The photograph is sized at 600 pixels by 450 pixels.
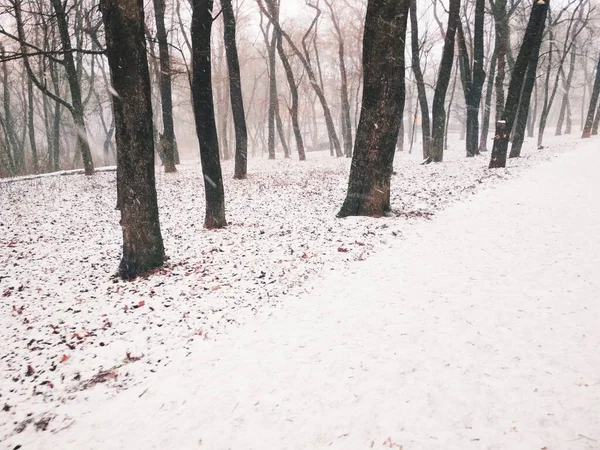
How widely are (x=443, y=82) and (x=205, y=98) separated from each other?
12516 millimetres

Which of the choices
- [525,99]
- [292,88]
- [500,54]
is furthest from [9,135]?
[525,99]

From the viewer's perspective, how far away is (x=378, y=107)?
20.8ft

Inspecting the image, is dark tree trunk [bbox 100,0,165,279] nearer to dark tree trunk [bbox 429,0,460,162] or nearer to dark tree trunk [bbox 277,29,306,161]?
dark tree trunk [bbox 429,0,460,162]

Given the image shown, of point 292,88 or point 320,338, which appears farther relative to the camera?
point 292,88

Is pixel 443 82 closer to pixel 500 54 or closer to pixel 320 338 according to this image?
pixel 500 54

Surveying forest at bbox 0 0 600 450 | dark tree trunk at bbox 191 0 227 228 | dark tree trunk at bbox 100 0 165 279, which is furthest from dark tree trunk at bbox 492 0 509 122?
dark tree trunk at bbox 100 0 165 279

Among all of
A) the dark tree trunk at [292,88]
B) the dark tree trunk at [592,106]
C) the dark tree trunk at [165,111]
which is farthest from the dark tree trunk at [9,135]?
the dark tree trunk at [592,106]

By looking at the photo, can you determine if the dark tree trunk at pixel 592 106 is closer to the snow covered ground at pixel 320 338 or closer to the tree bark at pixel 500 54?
the tree bark at pixel 500 54

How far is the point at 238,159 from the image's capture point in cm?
1335

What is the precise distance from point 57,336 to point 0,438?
1397 mm

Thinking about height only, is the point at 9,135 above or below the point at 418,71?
below

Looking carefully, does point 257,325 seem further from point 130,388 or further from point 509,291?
point 509,291

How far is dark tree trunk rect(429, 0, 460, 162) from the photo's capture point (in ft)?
47.3

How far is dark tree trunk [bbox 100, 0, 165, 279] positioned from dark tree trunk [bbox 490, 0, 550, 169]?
1174 cm
